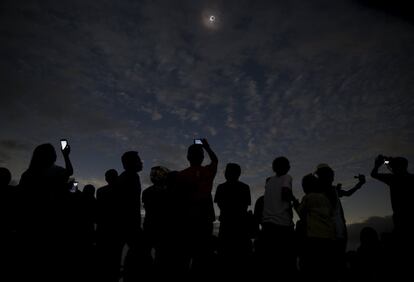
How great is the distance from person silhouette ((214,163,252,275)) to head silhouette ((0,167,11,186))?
403cm

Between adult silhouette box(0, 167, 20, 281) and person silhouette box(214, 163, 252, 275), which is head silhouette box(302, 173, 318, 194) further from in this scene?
adult silhouette box(0, 167, 20, 281)

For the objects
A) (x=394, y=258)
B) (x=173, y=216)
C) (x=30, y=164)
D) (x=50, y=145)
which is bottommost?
(x=394, y=258)

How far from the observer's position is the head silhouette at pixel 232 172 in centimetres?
547

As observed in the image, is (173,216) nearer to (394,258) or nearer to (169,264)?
(169,264)

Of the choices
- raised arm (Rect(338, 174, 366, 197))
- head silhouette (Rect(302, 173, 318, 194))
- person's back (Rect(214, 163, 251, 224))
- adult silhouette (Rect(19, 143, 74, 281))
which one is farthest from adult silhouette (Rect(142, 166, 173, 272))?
raised arm (Rect(338, 174, 366, 197))

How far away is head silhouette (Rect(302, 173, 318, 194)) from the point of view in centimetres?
518

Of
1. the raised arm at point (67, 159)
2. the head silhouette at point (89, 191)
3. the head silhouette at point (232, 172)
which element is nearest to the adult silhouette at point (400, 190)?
the head silhouette at point (232, 172)

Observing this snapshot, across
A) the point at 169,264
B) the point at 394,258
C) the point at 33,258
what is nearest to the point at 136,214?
the point at 169,264

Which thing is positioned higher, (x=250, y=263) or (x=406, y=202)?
→ (x=406, y=202)

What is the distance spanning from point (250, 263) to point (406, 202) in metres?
3.10

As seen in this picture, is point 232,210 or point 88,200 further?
point 88,200

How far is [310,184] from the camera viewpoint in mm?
5203

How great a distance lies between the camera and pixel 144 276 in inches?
171

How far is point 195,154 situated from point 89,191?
366cm
